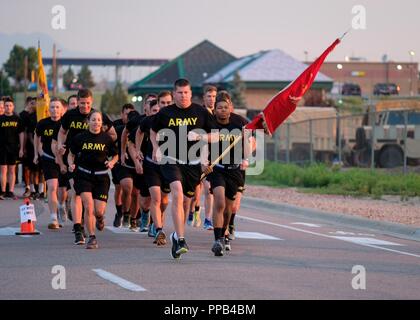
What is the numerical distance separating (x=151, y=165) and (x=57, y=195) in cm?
329

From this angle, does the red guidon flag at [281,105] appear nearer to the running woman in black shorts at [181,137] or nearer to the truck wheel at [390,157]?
the running woman in black shorts at [181,137]

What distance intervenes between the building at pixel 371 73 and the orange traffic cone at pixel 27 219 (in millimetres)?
104338

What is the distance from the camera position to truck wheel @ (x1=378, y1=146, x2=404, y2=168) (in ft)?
121

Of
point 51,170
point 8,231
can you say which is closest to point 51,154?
point 51,170

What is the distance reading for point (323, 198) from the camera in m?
25.7

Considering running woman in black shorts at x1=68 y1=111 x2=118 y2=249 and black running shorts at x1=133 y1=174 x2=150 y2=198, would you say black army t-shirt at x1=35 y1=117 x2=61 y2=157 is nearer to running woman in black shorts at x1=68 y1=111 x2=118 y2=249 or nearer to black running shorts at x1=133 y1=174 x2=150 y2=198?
black running shorts at x1=133 y1=174 x2=150 y2=198

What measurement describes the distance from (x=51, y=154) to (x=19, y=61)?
227 ft

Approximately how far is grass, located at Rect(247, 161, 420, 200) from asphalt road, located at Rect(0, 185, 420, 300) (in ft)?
29.5

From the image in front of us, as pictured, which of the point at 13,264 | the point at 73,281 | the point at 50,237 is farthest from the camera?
the point at 50,237

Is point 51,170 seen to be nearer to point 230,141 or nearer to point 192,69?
point 230,141

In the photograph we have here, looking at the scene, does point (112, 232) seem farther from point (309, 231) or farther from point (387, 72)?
point (387, 72)

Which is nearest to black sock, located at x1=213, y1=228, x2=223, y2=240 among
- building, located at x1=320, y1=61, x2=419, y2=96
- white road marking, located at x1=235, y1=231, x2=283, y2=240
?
white road marking, located at x1=235, y1=231, x2=283, y2=240

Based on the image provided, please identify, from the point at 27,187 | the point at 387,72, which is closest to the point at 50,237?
the point at 27,187

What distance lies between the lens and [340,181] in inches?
1134
